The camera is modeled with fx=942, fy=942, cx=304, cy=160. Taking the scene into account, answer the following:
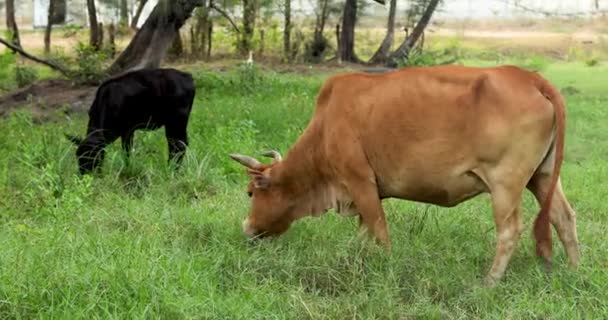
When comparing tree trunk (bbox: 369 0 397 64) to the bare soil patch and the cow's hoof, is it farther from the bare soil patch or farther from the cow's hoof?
the cow's hoof

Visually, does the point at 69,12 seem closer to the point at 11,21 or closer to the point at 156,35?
the point at 11,21

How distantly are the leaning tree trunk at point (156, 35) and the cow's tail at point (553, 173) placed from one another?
813 cm

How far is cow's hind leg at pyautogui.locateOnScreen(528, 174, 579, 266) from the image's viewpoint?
5.64 meters

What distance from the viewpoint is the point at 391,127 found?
5.66m

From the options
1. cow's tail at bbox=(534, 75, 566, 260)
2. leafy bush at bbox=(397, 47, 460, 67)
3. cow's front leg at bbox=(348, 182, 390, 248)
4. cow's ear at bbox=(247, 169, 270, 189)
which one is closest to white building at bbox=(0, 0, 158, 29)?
leafy bush at bbox=(397, 47, 460, 67)

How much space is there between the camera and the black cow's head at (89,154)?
7.74 metres

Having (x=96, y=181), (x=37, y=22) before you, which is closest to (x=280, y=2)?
(x=37, y=22)

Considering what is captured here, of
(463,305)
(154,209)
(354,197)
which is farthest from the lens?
(154,209)

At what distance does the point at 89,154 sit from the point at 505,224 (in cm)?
383

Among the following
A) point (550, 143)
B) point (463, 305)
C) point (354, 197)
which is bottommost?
point (463, 305)

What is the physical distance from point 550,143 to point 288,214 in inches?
67.8

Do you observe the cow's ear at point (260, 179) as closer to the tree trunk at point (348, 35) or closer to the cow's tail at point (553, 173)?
the cow's tail at point (553, 173)

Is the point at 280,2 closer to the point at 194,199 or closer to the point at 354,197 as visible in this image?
the point at 194,199

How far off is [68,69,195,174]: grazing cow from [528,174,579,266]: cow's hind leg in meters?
3.36
